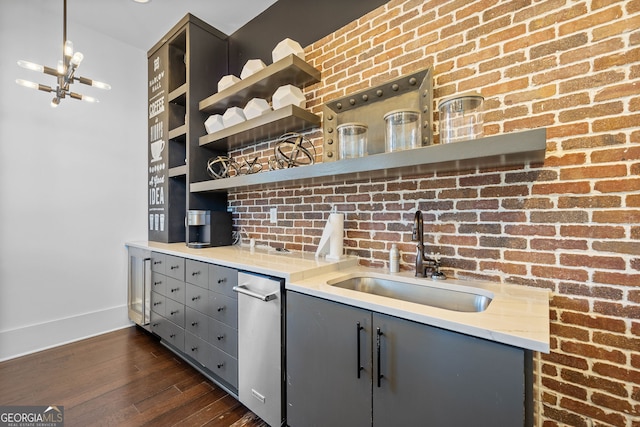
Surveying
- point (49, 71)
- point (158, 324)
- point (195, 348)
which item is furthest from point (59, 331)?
point (49, 71)

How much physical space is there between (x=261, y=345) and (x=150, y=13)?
3.21 metres

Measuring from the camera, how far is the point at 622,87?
3.81 ft

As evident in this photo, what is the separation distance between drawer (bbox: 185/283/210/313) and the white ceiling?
2.53 metres

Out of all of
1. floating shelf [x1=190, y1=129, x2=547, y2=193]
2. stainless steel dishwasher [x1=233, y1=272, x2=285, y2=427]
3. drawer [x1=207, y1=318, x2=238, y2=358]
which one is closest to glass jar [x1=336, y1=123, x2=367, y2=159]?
floating shelf [x1=190, y1=129, x2=547, y2=193]

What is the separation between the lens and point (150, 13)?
276cm

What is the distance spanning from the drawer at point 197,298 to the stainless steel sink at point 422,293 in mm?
1026

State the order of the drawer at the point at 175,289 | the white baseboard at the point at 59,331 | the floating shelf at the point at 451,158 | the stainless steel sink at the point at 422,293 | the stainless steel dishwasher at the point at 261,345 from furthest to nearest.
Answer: the white baseboard at the point at 59,331, the drawer at the point at 175,289, the stainless steel dishwasher at the point at 261,345, the stainless steel sink at the point at 422,293, the floating shelf at the point at 451,158

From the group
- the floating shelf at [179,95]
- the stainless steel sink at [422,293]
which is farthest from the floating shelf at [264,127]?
the stainless steel sink at [422,293]

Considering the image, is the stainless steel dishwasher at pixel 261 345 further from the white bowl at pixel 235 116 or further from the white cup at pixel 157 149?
the white cup at pixel 157 149

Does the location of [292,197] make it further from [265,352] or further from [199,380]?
[199,380]

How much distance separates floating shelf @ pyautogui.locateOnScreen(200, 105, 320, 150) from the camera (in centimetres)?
208

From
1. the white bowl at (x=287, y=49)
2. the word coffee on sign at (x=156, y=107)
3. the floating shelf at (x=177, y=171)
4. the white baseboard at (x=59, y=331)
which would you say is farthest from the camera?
the word coffee on sign at (x=156, y=107)

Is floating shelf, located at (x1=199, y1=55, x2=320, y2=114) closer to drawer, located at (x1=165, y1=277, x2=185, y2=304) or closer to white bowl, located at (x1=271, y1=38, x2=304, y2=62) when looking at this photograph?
white bowl, located at (x1=271, y1=38, x2=304, y2=62)

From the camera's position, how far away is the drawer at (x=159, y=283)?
2512 millimetres
